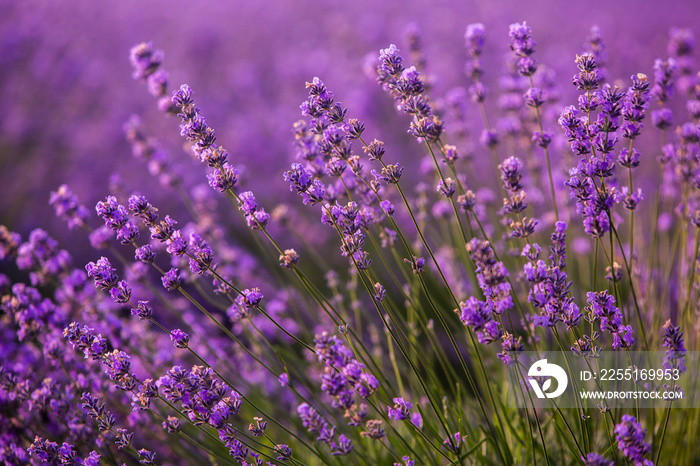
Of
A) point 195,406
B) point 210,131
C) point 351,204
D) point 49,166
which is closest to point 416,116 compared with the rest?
point 351,204

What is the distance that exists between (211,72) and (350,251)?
6.84 m

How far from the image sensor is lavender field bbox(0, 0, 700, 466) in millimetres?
1736

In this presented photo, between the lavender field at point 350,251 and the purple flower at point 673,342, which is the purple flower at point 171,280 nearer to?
the lavender field at point 350,251

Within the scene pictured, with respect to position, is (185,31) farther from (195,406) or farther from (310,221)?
(195,406)

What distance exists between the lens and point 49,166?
6004 millimetres

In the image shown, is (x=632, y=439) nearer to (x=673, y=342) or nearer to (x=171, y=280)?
(x=673, y=342)

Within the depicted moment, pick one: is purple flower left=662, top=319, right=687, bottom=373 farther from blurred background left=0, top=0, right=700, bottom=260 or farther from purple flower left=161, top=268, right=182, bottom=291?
blurred background left=0, top=0, right=700, bottom=260

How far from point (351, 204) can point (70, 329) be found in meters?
1.06

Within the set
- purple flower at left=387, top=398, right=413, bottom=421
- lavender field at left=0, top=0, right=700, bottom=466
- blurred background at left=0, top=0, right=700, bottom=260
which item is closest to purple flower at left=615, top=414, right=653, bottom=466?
lavender field at left=0, top=0, right=700, bottom=466

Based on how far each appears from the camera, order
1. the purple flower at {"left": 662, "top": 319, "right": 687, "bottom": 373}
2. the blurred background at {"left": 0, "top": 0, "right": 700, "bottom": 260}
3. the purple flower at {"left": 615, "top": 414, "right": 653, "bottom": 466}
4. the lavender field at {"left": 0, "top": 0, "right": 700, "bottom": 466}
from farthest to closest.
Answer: the blurred background at {"left": 0, "top": 0, "right": 700, "bottom": 260} → the lavender field at {"left": 0, "top": 0, "right": 700, "bottom": 466} → the purple flower at {"left": 662, "top": 319, "right": 687, "bottom": 373} → the purple flower at {"left": 615, "top": 414, "right": 653, "bottom": 466}

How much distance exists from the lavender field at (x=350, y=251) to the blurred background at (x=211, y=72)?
45mm

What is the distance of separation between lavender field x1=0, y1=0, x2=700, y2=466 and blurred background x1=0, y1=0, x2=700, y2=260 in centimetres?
4

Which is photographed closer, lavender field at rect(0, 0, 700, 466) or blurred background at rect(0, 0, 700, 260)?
lavender field at rect(0, 0, 700, 466)

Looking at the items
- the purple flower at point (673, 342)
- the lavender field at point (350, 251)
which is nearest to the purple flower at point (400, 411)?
the lavender field at point (350, 251)
